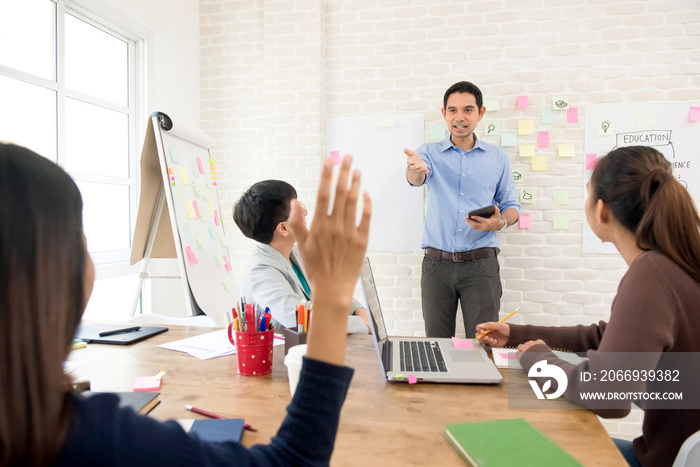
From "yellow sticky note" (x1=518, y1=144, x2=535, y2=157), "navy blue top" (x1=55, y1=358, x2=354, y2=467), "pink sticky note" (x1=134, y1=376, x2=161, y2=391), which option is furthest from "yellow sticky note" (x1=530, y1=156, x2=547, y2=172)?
Answer: "navy blue top" (x1=55, y1=358, x2=354, y2=467)

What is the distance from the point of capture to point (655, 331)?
1.00 metres

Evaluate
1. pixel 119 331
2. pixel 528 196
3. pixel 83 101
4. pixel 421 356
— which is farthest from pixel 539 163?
pixel 83 101

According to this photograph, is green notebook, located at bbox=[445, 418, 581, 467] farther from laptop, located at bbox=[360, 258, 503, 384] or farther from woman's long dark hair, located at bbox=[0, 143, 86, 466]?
woman's long dark hair, located at bbox=[0, 143, 86, 466]

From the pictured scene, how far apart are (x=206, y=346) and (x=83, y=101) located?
207cm

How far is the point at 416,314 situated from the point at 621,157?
88.7 inches

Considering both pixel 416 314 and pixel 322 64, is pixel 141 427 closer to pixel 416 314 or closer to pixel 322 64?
pixel 416 314

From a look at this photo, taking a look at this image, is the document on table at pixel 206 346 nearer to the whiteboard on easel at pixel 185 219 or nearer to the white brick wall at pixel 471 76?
the whiteboard on easel at pixel 185 219

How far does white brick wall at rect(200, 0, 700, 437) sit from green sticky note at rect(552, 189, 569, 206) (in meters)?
0.03

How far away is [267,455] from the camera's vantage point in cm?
58

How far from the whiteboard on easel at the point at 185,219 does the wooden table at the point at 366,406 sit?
78cm

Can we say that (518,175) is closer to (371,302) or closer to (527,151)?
(527,151)

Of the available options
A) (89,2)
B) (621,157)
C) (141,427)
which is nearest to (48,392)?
(141,427)

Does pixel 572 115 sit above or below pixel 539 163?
above

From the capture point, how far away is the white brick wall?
2.97 metres
